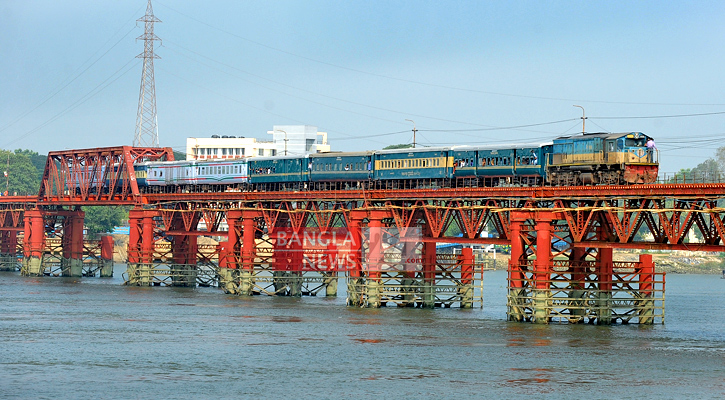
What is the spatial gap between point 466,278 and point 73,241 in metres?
65.3

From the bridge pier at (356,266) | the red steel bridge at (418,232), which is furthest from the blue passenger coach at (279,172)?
the bridge pier at (356,266)

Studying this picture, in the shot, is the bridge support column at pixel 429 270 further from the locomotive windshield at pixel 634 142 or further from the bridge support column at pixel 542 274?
the locomotive windshield at pixel 634 142

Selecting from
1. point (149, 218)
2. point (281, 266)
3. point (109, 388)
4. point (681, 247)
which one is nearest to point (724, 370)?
point (681, 247)

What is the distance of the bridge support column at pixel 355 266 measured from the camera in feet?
272

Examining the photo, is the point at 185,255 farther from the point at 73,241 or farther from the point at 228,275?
the point at 73,241

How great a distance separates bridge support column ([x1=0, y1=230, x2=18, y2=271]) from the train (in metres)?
38.5

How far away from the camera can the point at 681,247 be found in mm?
59406

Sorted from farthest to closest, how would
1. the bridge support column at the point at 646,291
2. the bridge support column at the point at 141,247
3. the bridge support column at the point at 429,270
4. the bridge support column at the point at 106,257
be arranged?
1. the bridge support column at the point at 106,257
2. the bridge support column at the point at 141,247
3. the bridge support column at the point at 429,270
4. the bridge support column at the point at 646,291

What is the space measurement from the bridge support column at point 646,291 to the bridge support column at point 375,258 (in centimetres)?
2092

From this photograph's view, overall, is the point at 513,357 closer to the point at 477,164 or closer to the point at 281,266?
the point at 477,164

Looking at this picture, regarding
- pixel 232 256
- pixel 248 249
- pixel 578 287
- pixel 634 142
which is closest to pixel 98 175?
pixel 232 256

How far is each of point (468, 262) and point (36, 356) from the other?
40.1 m

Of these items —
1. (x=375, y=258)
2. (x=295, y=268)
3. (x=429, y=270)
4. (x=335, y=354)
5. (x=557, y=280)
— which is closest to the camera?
(x=335, y=354)

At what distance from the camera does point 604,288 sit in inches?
2771
